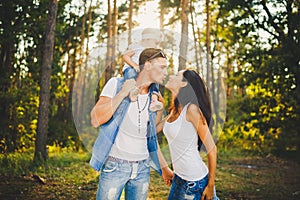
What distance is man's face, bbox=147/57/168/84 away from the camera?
2.19 metres

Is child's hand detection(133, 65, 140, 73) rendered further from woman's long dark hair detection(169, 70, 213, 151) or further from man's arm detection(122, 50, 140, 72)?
woman's long dark hair detection(169, 70, 213, 151)

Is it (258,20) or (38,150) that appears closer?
(38,150)

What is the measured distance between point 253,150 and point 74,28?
10852mm

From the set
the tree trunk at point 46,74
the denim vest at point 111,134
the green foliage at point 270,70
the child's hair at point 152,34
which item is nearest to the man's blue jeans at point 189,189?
the denim vest at point 111,134

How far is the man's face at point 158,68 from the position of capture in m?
2.19

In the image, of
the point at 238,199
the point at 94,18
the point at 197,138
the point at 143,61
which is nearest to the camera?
the point at 143,61

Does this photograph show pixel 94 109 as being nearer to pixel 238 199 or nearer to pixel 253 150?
pixel 238 199

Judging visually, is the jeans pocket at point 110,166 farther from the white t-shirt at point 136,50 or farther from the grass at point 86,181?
the grass at point 86,181

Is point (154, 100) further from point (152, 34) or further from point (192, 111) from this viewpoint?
point (152, 34)

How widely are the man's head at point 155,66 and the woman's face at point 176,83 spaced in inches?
8.5

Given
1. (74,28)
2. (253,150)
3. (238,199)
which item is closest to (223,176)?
(238,199)

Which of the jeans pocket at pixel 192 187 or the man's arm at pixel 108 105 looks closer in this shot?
the man's arm at pixel 108 105

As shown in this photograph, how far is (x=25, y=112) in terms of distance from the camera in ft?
35.2

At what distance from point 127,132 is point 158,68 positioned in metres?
0.45
